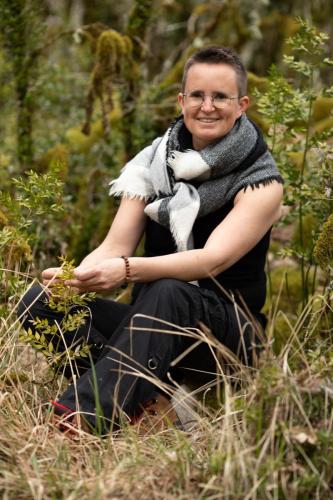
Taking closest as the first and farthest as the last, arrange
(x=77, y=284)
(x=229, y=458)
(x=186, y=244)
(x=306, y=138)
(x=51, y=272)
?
(x=229, y=458), (x=77, y=284), (x=51, y=272), (x=186, y=244), (x=306, y=138)

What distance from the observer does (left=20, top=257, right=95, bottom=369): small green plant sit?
10.7 ft

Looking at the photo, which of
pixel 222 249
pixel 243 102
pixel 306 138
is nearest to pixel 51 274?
pixel 222 249

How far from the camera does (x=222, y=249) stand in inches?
133

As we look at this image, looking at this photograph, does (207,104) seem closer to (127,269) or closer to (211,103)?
(211,103)

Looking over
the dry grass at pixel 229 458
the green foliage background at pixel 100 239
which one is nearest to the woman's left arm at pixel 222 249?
the green foliage background at pixel 100 239

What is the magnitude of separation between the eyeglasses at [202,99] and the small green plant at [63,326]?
892mm

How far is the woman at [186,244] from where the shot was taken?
3.12 m

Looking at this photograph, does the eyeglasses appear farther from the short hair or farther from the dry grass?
the dry grass

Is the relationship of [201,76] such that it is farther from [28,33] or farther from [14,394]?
[28,33]

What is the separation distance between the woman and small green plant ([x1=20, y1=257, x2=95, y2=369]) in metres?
0.05

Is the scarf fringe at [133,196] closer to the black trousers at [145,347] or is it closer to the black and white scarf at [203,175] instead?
the black and white scarf at [203,175]

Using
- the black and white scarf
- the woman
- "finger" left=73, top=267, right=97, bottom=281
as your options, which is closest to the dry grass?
the woman

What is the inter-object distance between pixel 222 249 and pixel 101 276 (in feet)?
1.64

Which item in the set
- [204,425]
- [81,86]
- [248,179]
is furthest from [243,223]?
[81,86]
